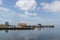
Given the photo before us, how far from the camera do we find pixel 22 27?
12825cm

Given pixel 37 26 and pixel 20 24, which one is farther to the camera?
pixel 37 26

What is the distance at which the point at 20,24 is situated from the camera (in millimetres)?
132750

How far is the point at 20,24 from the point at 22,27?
18.1 ft

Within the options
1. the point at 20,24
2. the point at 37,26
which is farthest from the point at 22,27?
the point at 37,26

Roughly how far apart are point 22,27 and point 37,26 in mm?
31486

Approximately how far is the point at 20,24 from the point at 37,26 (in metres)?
28.8

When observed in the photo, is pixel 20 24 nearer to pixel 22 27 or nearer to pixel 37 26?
pixel 22 27

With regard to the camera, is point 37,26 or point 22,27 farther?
point 37,26

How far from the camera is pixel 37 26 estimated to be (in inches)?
6152
